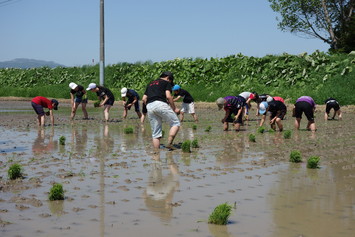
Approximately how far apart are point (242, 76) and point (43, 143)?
74.8 feet

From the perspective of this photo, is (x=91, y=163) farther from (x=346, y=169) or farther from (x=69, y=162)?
(x=346, y=169)

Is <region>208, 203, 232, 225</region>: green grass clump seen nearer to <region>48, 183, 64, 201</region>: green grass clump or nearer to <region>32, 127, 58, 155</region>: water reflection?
<region>48, 183, 64, 201</region>: green grass clump

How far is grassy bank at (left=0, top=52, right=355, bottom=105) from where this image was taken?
29.7m

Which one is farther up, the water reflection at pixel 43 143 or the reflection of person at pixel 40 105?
the reflection of person at pixel 40 105

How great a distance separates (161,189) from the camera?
7.43 m

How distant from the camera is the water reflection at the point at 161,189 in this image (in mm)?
6242

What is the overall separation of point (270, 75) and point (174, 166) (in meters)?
25.1

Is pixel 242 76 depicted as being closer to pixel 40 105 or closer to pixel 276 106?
pixel 276 106

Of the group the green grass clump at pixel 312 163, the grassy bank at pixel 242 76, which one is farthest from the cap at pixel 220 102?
the grassy bank at pixel 242 76

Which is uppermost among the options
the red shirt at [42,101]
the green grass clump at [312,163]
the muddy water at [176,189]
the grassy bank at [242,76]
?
the grassy bank at [242,76]

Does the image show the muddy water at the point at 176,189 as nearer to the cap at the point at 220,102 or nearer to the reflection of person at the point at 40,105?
the cap at the point at 220,102

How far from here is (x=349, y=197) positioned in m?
7.00

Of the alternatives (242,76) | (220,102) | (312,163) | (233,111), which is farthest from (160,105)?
(242,76)

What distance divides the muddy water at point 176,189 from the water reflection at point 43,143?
3cm
